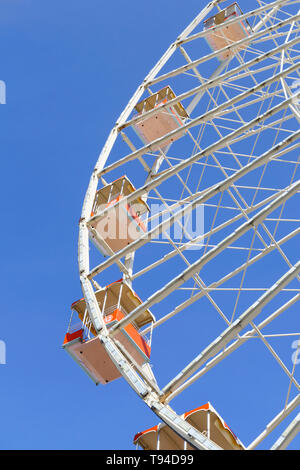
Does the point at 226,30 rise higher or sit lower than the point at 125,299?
higher

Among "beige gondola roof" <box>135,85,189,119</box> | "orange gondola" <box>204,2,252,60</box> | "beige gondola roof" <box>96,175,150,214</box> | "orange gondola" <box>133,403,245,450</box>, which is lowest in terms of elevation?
"orange gondola" <box>133,403,245,450</box>

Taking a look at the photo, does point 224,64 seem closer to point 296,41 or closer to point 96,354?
point 296,41

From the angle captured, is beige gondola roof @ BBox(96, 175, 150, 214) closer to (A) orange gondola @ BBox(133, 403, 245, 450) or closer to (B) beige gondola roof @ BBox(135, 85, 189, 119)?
(B) beige gondola roof @ BBox(135, 85, 189, 119)

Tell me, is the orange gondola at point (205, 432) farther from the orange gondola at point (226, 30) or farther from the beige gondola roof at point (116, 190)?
the orange gondola at point (226, 30)

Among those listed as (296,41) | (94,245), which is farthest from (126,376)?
(296,41)

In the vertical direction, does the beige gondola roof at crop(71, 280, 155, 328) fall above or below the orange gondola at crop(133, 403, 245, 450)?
above

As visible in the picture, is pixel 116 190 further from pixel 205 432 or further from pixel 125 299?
pixel 205 432

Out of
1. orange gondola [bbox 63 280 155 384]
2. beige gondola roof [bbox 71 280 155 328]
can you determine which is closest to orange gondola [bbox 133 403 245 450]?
orange gondola [bbox 63 280 155 384]

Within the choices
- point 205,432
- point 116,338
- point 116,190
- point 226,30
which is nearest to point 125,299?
point 116,338

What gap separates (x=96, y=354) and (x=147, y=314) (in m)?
1.67

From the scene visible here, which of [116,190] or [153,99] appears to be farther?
[153,99]
